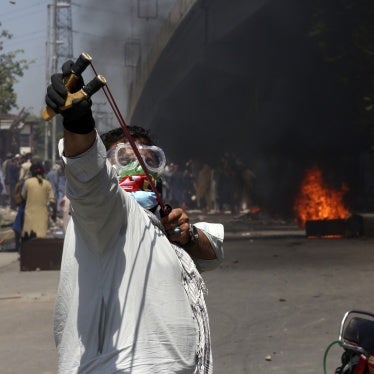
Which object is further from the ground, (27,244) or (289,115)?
(289,115)

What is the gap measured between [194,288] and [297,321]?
565 cm

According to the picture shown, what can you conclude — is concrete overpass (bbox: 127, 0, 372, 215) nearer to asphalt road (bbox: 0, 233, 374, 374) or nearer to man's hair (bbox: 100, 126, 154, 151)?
asphalt road (bbox: 0, 233, 374, 374)

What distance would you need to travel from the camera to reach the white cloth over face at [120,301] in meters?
2.94

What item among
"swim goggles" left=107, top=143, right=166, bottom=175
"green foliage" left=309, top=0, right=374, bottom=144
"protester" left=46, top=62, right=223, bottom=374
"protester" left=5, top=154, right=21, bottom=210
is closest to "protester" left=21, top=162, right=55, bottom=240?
"green foliage" left=309, top=0, right=374, bottom=144

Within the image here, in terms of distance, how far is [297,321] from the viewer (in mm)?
Result: 8711

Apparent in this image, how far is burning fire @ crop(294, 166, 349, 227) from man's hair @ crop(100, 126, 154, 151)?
1792cm

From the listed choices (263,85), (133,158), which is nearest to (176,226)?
(133,158)

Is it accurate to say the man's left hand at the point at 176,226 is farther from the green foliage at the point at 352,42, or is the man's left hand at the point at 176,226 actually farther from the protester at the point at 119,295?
the green foliage at the point at 352,42

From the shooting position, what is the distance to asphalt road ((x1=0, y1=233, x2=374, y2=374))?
7.35m

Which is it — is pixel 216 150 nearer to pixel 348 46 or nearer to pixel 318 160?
pixel 318 160

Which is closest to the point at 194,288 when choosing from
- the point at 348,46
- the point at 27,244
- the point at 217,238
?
the point at 217,238

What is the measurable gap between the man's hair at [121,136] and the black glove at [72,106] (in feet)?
2.47

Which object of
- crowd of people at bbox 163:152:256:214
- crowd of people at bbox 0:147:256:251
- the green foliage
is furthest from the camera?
crowd of people at bbox 163:152:256:214

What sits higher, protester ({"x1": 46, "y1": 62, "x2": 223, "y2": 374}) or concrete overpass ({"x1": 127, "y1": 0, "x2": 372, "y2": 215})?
concrete overpass ({"x1": 127, "y1": 0, "x2": 372, "y2": 215})
